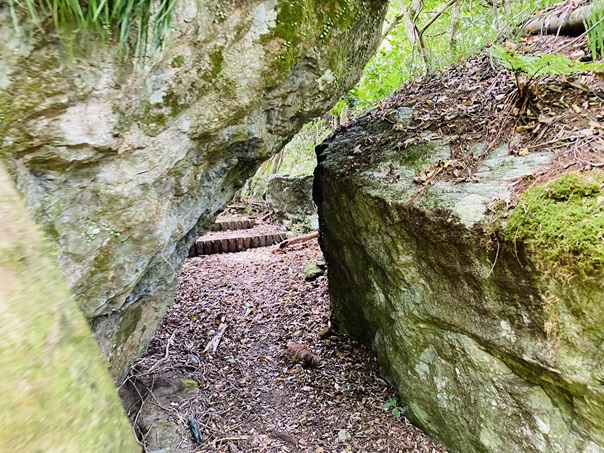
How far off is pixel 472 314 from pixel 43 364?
92.8 inches

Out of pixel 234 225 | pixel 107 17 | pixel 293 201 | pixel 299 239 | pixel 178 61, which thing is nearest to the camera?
pixel 107 17

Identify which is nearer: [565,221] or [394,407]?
[565,221]

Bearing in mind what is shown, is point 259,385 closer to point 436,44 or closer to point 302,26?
point 302,26

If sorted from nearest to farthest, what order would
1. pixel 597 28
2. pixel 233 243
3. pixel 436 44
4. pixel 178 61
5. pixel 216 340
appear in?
pixel 178 61
pixel 597 28
pixel 216 340
pixel 436 44
pixel 233 243

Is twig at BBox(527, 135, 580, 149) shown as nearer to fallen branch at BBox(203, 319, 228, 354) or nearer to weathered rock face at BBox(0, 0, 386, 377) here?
weathered rock face at BBox(0, 0, 386, 377)

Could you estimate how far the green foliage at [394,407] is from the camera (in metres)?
3.25

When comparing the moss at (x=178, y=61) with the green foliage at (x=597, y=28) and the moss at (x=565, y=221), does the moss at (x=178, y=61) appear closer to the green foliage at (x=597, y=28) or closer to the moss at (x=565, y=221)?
the moss at (x=565, y=221)

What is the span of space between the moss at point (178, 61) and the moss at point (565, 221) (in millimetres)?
2126

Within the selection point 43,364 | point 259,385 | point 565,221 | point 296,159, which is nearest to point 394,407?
point 259,385

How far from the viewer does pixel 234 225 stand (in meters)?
10.1

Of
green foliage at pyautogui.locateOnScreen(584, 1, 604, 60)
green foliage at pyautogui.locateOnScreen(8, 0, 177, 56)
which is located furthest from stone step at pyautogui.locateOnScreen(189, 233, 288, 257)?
green foliage at pyautogui.locateOnScreen(584, 1, 604, 60)

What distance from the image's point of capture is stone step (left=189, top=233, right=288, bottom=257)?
806 centimetres

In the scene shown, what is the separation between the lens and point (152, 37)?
2027 millimetres

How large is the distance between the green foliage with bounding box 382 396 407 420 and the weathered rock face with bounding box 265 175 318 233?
582cm
